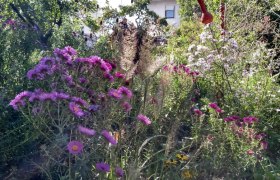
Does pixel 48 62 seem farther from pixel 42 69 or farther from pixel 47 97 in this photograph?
pixel 47 97

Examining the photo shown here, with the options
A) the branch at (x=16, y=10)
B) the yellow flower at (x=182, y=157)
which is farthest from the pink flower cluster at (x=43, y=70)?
the branch at (x=16, y=10)

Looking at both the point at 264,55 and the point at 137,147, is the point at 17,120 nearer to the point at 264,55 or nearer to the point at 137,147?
the point at 137,147

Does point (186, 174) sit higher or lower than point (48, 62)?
lower

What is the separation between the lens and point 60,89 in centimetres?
298

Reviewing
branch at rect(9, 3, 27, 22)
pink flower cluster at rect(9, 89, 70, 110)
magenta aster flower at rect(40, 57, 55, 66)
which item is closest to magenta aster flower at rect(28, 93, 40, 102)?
pink flower cluster at rect(9, 89, 70, 110)

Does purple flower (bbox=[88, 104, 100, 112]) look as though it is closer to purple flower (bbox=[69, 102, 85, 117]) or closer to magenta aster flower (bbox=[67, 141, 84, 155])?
purple flower (bbox=[69, 102, 85, 117])

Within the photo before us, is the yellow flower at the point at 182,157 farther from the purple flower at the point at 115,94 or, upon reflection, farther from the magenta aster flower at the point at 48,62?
the magenta aster flower at the point at 48,62

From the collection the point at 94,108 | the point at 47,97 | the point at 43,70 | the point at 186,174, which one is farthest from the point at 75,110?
the point at 186,174

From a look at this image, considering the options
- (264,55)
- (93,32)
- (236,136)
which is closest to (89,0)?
(93,32)

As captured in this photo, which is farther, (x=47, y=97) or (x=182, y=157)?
(x=182, y=157)

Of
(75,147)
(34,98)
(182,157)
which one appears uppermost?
(34,98)

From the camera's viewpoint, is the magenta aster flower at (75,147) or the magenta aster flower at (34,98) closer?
the magenta aster flower at (75,147)

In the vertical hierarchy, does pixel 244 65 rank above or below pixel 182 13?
below

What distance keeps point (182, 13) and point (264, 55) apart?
7.39 m
